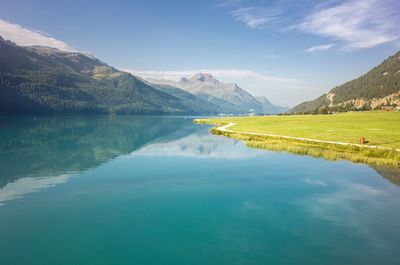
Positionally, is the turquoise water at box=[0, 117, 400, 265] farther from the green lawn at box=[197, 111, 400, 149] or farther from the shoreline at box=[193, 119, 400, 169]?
the green lawn at box=[197, 111, 400, 149]

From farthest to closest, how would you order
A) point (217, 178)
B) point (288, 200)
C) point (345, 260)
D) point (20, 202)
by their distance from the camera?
1. point (217, 178)
2. point (288, 200)
3. point (20, 202)
4. point (345, 260)

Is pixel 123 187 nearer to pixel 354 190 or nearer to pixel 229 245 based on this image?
pixel 229 245

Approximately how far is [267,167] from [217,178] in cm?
1124

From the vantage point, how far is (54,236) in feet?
76.7

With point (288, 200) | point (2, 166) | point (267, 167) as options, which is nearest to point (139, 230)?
point (288, 200)

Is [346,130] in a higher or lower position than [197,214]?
higher

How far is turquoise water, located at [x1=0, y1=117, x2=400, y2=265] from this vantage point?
69.4 ft

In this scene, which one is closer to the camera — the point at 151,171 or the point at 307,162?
the point at 151,171

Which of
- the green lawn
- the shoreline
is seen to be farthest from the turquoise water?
the green lawn

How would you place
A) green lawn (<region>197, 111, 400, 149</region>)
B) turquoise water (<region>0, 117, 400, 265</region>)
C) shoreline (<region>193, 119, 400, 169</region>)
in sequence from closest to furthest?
turquoise water (<region>0, 117, 400, 265</region>) < shoreline (<region>193, 119, 400, 169</region>) < green lawn (<region>197, 111, 400, 149</region>)

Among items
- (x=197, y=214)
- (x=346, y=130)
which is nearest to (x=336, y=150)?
(x=346, y=130)

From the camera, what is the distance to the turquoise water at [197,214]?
69.4 ft

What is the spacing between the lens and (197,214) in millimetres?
29031

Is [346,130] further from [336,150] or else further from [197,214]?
[197,214]
